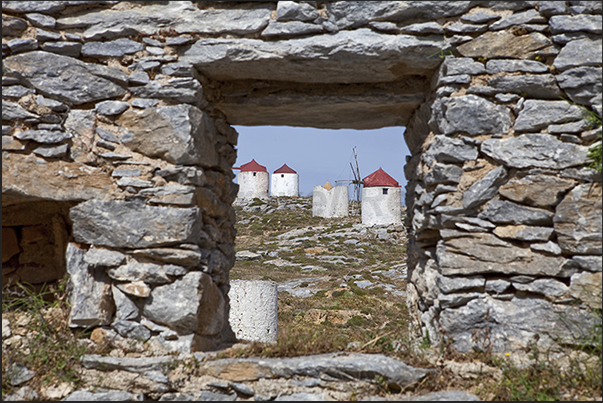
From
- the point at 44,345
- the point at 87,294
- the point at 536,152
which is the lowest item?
the point at 44,345

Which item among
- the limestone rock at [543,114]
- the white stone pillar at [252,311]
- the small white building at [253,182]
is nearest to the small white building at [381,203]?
the small white building at [253,182]

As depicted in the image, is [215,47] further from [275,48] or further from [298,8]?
[298,8]

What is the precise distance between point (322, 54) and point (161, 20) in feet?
4.19

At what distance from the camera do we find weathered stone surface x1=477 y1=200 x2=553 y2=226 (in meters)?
3.59

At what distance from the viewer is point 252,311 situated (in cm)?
790

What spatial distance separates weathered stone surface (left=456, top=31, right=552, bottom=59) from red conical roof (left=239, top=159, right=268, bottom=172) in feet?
115

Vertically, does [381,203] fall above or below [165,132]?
above

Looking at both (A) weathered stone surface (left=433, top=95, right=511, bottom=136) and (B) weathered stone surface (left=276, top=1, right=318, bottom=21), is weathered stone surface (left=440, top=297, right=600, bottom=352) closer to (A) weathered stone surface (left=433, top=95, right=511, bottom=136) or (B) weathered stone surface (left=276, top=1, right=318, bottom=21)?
(A) weathered stone surface (left=433, top=95, right=511, bottom=136)

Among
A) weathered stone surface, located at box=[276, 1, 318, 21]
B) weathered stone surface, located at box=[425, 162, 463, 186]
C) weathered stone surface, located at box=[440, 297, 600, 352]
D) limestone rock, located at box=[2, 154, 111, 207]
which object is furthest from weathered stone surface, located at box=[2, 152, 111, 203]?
weathered stone surface, located at box=[440, 297, 600, 352]

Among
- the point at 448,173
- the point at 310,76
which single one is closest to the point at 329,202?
the point at 310,76

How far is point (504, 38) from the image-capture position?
145 inches

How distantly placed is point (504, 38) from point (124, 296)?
11.3ft

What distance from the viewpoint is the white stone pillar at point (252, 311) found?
7805 millimetres

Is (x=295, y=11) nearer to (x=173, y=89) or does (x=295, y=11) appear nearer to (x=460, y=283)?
(x=173, y=89)
